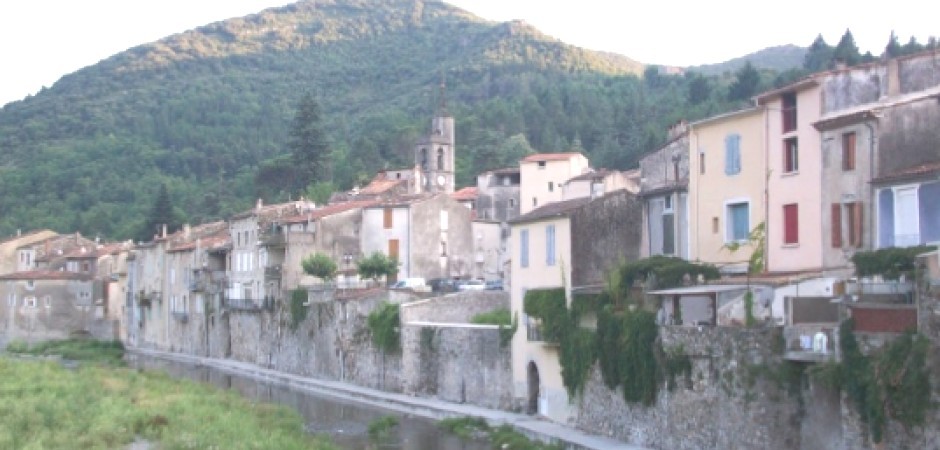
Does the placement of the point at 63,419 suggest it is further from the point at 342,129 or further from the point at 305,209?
the point at 342,129

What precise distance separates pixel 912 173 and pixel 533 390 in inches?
613

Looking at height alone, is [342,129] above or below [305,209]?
above

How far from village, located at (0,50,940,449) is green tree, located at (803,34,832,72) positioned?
5622 cm

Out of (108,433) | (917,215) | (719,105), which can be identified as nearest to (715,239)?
(917,215)

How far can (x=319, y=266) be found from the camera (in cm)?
5934

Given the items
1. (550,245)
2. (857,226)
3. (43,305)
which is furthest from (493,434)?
(43,305)

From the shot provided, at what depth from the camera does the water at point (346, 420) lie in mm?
35906

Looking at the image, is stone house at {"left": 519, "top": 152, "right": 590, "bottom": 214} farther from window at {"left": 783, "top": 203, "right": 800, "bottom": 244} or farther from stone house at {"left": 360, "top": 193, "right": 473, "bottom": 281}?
window at {"left": 783, "top": 203, "right": 800, "bottom": 244}

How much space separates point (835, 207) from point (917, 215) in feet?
9.46

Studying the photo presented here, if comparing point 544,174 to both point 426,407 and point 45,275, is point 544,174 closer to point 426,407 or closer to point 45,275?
point 426,407

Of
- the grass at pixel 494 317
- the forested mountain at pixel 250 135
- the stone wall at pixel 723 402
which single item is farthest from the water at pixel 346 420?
the forested mountain at pixel 250 135

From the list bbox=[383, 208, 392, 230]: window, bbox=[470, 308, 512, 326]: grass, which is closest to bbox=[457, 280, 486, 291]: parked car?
bbox=[470, 308, 512, 326]: grass

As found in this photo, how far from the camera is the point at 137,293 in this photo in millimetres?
91438

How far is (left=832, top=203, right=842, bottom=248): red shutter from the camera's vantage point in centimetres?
2887
